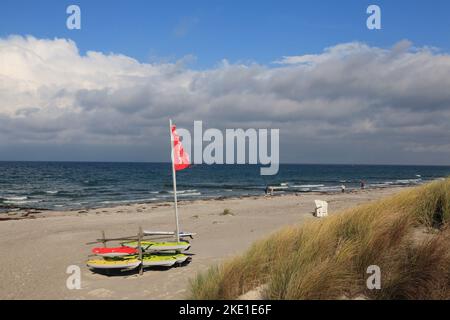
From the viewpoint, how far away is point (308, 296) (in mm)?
5633

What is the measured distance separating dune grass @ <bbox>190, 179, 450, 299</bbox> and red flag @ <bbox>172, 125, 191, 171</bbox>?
12.9 feet

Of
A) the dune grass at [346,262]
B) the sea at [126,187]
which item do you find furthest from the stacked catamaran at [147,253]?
the sea at [126,187]

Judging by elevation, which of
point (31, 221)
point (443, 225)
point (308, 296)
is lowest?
point (31, 221)

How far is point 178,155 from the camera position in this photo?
11.5 metres

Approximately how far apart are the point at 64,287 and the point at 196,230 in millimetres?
8795

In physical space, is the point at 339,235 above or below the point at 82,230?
above

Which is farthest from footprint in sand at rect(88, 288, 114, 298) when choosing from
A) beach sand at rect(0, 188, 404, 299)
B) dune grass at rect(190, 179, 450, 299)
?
dune grass at rect(190, 179, 450, 299)

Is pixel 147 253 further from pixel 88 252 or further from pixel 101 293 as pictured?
pixel 88 252

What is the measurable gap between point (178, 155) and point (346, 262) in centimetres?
627

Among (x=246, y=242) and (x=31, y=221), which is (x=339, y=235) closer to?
(x=246, y=242)

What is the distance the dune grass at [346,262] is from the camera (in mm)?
5746

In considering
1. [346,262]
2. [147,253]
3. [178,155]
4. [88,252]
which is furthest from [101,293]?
[88,252]

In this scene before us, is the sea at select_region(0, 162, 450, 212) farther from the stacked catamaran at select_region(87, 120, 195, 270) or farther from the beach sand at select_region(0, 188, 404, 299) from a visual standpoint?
the stacked catamaran at select_region(87, 120, 195, 270)
